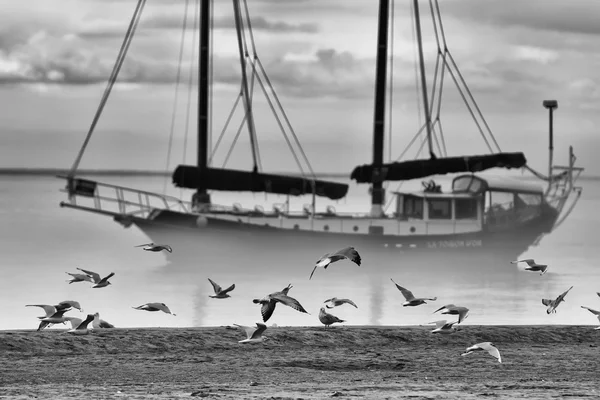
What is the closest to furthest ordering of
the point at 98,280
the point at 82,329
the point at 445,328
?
1. the point at 82,329
2. the point at 445,328
3. the point at 98,280

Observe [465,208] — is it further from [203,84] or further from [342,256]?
[342,256]

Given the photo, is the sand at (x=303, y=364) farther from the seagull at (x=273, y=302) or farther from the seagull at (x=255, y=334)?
the seagull at (x=273, y=302)

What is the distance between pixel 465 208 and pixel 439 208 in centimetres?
105

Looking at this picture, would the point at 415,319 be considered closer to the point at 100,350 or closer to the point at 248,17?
the point at 100,350

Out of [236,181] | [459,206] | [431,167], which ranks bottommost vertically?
[459,206]

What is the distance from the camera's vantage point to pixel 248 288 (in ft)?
131

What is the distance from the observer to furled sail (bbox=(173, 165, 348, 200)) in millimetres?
46562

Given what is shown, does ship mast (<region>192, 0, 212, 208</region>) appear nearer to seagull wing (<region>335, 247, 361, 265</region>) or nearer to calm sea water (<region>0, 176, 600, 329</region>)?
calm sea water (<region>0, 176, 600, 329</region>)

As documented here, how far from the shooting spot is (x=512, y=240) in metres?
51.1

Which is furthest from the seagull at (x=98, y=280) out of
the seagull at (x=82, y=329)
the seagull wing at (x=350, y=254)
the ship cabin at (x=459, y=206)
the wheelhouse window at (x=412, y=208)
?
the wheelhouse window at (x=412, y=208)

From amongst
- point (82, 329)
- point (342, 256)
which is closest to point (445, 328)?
point (342, 256)

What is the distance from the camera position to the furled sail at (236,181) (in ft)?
153

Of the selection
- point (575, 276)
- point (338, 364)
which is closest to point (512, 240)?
point (575, 276)

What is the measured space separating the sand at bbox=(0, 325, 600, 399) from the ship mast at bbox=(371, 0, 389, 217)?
31117 millimetres
